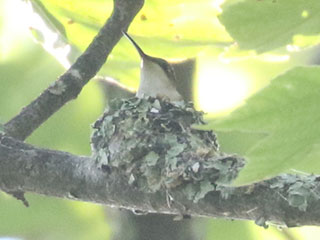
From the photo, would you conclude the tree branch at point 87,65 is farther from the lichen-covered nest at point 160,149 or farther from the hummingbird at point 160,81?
the hummingbird at point 160,81

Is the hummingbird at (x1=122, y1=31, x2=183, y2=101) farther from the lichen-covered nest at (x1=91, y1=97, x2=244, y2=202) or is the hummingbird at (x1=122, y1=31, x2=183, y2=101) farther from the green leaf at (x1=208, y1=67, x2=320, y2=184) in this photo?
the green leaf at (x1=208, y1=67, x2=320, y2=184)

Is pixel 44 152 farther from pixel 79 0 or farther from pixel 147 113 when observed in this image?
pixel 147 113

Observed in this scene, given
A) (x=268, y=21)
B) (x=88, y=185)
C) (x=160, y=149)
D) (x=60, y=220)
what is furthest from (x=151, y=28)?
(x=60, y=220)

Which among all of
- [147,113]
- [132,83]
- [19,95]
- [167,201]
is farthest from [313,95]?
[19,95]

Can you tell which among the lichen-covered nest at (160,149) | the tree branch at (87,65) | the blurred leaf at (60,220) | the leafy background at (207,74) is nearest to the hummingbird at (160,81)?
the leafy background at (207,74)

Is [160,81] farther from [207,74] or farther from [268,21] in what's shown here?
[268,21]
